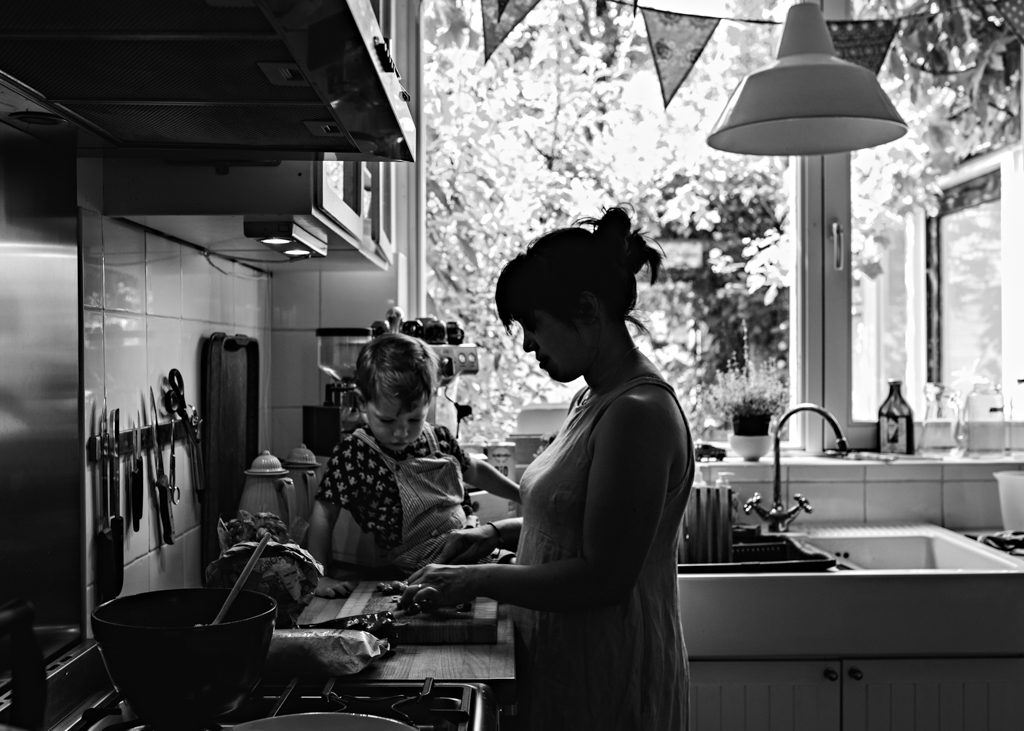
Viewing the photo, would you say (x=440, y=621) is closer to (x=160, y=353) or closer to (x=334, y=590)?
(x=334, y=590)

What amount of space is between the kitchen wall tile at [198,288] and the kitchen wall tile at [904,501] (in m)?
1.83

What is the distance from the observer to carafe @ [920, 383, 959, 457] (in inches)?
121

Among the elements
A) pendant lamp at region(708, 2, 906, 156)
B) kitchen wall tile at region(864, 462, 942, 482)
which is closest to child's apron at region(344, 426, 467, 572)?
pendant lamp at region(708, 2, 906, 156)

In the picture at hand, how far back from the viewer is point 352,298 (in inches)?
103

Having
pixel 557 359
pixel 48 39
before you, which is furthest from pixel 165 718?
pixel 557 359

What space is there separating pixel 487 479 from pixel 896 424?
142 centimetres

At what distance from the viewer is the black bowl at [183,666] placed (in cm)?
83

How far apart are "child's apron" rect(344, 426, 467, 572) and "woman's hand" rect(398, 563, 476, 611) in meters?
0.45

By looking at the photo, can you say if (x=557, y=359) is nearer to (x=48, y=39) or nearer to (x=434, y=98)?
(x=48, y=39)

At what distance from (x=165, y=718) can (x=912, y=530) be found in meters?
2.34

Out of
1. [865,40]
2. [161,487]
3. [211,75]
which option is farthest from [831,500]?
[211,75]

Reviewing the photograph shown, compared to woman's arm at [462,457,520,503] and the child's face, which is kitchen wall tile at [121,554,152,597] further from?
woman's arm at [462,457,520,503]

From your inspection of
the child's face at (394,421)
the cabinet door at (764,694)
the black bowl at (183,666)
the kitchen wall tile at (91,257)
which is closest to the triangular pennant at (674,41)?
the child's face at (394,421)

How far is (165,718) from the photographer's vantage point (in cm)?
84
